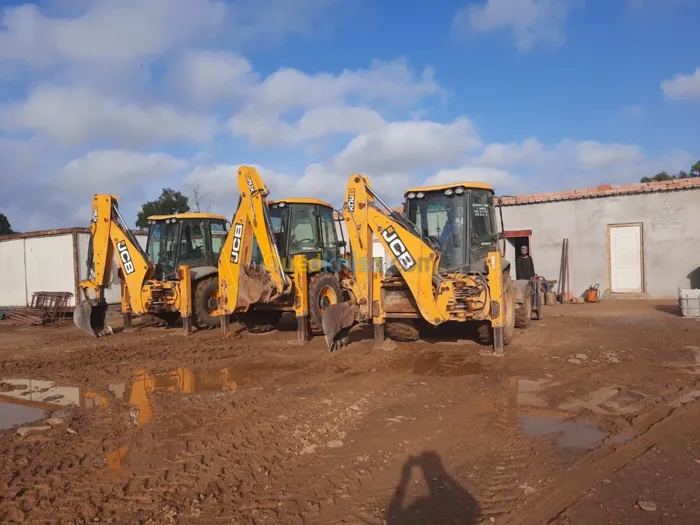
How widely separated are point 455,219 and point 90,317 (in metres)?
7.69

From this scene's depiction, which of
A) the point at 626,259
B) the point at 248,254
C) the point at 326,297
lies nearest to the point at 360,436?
the point at 248,254

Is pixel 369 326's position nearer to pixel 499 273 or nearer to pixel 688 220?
pixel 499 273

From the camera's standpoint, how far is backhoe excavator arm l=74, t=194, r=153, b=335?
10711 millimetres

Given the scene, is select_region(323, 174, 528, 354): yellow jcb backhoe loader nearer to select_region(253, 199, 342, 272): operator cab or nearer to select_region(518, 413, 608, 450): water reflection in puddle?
select_region(253, 199, 342, 272): operator cab

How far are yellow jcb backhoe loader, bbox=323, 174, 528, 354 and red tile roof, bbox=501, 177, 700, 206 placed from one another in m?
8.23

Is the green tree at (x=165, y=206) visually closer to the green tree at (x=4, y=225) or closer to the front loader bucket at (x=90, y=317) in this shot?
the green tree at (x=4, y=225)

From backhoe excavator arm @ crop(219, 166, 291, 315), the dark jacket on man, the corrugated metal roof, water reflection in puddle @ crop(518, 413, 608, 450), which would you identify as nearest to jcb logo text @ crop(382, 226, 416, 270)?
backhoe excavator arm @ crop(219, 166, 291, 315)

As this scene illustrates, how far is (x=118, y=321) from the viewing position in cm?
1473

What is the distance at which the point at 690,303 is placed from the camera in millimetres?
11305

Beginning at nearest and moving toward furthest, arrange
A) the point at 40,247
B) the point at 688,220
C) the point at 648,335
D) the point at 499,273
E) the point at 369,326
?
the point at 499,273 → the point at 648,335 → the point at 369,326 → the point at 688,220 → the point at 40,247

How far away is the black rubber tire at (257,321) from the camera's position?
1077 cm

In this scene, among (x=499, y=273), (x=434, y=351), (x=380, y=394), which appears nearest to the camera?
(x=380, y=394)

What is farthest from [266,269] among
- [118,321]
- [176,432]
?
[118,321]

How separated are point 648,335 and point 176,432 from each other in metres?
8.09
